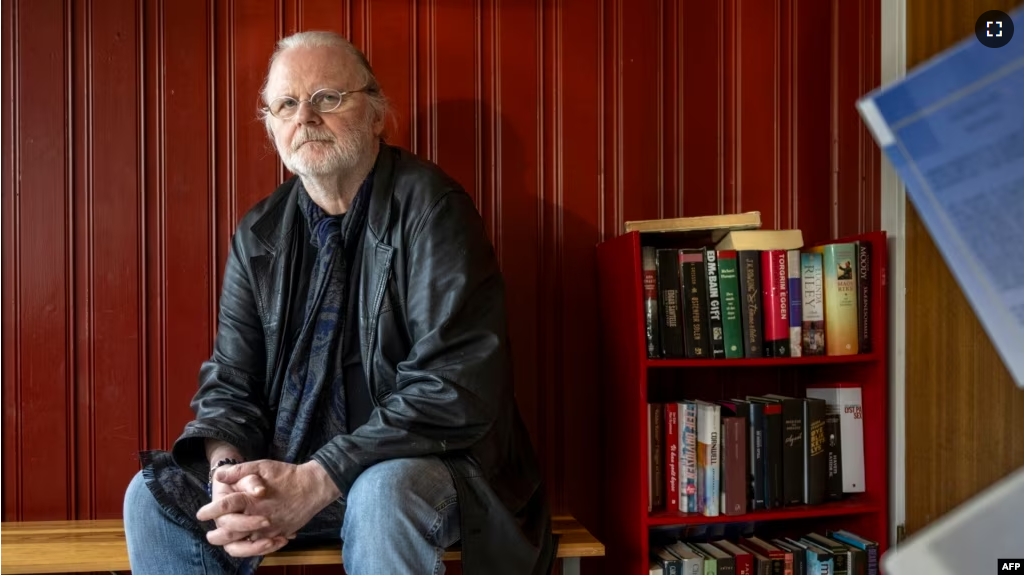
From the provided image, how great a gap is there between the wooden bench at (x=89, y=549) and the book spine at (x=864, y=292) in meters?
0.79

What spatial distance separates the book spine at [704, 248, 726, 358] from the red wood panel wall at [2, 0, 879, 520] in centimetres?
35

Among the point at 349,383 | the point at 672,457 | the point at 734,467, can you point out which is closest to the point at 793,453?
the point at 734,467

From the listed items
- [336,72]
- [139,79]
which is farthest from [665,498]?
[139,79]

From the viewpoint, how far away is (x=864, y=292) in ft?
5.98

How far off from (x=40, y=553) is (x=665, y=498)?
1.34m

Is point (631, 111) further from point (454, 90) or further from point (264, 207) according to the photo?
point (264, 207)

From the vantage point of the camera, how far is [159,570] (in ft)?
4.64

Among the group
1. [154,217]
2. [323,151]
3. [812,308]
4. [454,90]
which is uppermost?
[454,90]

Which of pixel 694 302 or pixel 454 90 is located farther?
pixel 454 90

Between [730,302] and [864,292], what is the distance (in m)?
0.33

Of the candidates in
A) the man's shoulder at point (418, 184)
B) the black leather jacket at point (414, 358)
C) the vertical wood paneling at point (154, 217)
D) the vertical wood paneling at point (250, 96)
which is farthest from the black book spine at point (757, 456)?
the vertical wood paneling at point (154, 217)

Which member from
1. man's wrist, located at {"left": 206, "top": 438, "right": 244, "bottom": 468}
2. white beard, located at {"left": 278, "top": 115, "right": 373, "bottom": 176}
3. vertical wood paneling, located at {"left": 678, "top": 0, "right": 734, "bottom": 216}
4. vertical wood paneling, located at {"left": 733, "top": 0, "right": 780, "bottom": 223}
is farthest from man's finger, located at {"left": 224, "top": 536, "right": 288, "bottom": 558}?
vertical wood paneling, located at {"left": 733, "top": 0, "right": 780, "bottom": 223}

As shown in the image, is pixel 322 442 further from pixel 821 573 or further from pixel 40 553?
pixel 821 573

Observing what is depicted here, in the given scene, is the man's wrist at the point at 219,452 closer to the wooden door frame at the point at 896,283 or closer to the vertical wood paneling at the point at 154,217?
the vertical wood paneling at the point at 154,217
